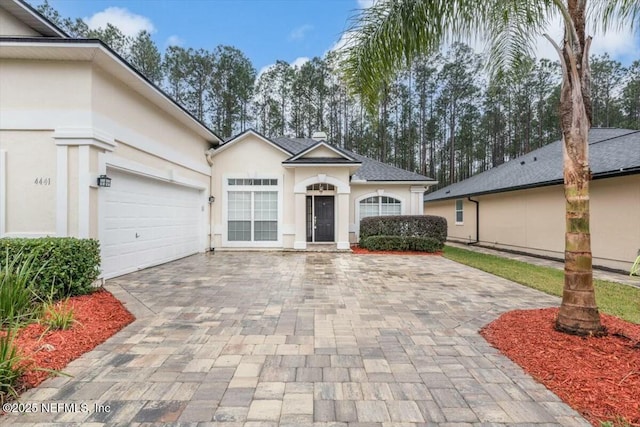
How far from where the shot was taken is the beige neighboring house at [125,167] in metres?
6.16

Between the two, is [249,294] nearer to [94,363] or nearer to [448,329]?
[94,363]

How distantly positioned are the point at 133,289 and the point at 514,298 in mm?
7660

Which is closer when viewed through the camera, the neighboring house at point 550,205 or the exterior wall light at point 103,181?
the exterior wall light at point 103,181

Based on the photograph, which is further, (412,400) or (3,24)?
(3,24)

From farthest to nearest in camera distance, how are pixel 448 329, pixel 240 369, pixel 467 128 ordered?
pixel 467 128 < pixel 448 329 < pixel 240 369

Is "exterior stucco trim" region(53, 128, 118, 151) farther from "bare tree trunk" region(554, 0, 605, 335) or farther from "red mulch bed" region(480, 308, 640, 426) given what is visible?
"bare tree trunk" region(554, 0, 605, 335)

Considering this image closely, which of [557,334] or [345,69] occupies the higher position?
[345,69]

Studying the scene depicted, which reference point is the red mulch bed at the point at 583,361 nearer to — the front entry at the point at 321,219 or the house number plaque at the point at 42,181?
the house number plaque at the point at 42,181

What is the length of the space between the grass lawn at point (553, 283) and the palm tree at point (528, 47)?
1992mm

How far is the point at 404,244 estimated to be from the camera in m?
12.6

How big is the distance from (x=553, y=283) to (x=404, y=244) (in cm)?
573

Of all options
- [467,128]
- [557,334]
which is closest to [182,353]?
[557,334]

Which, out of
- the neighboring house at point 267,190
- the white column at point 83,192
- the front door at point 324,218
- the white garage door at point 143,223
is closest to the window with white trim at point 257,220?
the neighboring house at point 267,190

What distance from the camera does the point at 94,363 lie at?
3293 millimetres
